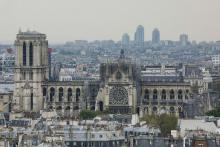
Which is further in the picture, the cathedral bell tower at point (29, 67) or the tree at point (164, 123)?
the cathedral bell tower at point (29, 67)

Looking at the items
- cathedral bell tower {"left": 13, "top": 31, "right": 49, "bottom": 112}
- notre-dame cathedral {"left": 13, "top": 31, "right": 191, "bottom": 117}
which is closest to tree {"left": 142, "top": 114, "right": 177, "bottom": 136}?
notre-dame cathedral {"left": 13, "top": 31, "right": 191, "bottom": 117}

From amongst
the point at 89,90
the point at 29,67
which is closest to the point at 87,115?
the point at 89,90

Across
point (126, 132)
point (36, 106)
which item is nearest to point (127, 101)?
point (36, 106)

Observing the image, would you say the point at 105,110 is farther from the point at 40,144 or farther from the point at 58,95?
the point at 40,144

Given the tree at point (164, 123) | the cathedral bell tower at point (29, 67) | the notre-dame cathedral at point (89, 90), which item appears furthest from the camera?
the cathedral bell tower at point (29, 67)

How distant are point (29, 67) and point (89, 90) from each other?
624cm

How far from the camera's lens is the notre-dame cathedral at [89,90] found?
103 metres

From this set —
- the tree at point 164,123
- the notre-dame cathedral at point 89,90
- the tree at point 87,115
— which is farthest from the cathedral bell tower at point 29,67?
the tree at point 164,123

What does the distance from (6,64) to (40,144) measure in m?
131

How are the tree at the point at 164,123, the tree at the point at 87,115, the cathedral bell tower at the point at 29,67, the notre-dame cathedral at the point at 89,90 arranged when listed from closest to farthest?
1. the tree at the point at 164,123
2. the tree at the point at 87,115
3. the notre-dame cathedral at the point at 89,90
4. the cathedral bell tower at the point at 29,67

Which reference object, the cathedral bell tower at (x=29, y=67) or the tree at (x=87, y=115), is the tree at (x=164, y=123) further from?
the cathedral bell tower at (x=29, y=67)

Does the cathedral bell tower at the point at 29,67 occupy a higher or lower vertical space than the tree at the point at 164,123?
higher

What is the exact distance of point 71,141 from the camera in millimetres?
56125

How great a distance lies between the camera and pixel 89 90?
107 m
